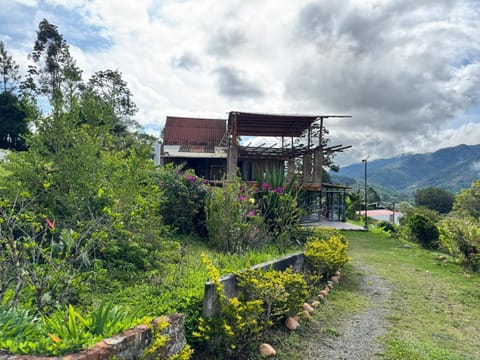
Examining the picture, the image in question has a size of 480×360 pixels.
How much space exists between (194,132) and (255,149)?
22.6 ft

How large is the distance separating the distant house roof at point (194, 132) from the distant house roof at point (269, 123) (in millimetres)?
3311

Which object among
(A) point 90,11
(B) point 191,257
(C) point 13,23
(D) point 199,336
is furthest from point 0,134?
(D) point 199,336

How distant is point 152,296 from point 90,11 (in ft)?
19.2

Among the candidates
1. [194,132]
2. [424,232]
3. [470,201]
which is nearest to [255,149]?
[194,132]

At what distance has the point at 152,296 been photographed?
10.4 ft

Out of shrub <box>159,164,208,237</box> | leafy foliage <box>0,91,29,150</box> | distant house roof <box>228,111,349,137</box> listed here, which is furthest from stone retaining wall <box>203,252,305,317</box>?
leafy foliage <box>0,91,29,150</box>

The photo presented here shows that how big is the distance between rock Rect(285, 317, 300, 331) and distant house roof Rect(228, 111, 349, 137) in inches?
476

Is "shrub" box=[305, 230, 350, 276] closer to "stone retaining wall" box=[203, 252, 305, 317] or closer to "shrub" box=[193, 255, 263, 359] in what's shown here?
"stone retaining wall" box=[203, 252, 305, 317]

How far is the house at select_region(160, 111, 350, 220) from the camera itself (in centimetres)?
1597

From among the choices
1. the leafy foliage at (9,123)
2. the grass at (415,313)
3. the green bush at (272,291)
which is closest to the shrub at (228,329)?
the green bush at (272,291)

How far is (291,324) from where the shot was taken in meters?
3.92

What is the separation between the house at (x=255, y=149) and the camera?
15969 mm

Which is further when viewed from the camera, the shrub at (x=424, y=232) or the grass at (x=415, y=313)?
the shrub at (x=424, y=232)

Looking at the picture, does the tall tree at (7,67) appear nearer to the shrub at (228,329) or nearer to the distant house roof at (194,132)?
the distant house roof at (194,132)
